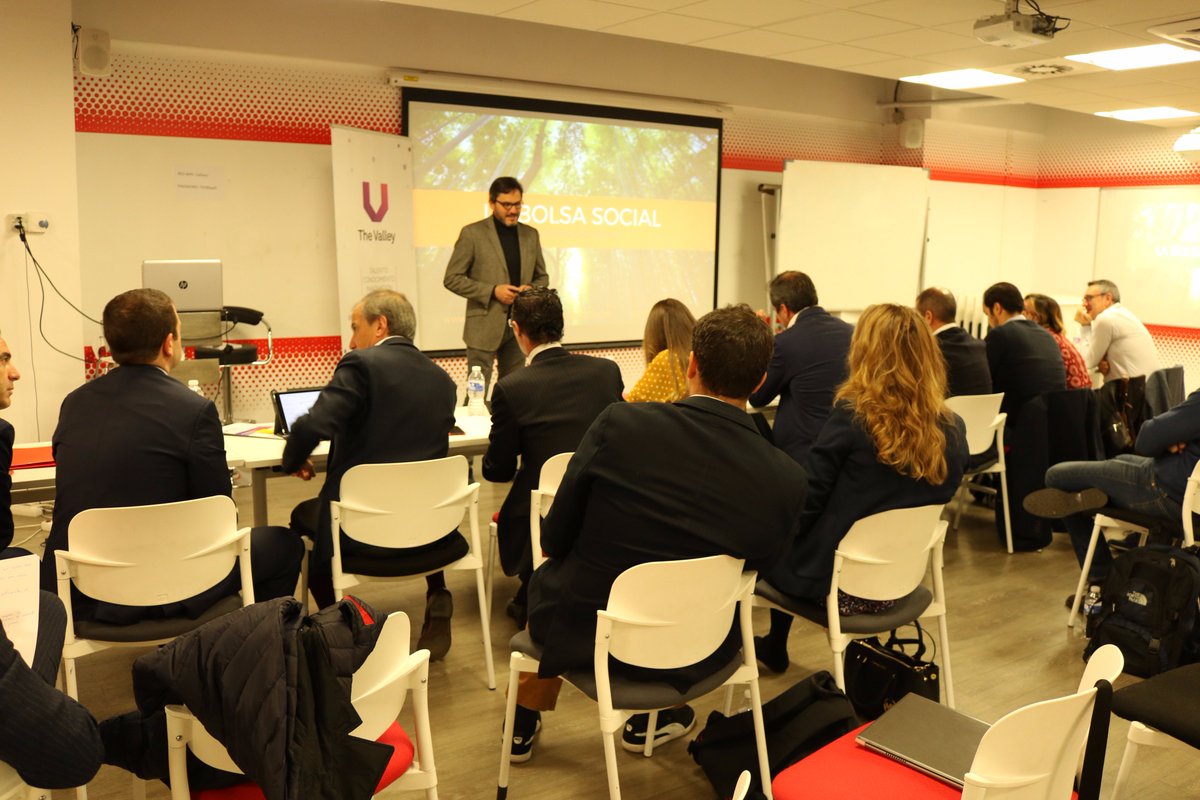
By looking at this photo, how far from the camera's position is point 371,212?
663 cm

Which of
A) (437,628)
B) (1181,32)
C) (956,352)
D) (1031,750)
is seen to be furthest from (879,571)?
(1181,32)

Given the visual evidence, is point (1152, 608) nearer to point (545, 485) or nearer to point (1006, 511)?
point (1006, 511)

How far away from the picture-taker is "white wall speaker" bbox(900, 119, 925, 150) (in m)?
9.58

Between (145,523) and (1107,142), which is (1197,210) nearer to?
(1107,142)

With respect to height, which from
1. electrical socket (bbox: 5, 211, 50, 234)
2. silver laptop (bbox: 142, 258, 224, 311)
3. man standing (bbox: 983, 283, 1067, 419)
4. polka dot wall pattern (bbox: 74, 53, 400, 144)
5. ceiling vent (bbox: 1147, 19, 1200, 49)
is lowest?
man standing (bbox: 983, 283, 1067, 419)

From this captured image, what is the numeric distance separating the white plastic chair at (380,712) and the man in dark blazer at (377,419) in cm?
136

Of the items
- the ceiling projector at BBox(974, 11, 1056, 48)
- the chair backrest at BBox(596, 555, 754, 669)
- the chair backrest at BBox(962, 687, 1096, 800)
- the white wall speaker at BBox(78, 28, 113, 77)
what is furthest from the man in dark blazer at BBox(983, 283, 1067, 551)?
the white wall speaker at BBox(78, 28, 113, 77)

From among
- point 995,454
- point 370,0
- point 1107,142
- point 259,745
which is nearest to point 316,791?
point 259,745

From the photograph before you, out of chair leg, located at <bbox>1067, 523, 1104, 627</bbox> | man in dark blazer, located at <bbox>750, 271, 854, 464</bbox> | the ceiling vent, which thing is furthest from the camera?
the ceiling vent

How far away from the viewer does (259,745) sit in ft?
5.17

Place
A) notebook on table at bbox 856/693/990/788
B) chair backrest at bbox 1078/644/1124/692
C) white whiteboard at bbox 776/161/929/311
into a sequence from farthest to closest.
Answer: white whiteboard at bbox 776/161/929/311 < notebook on table at bbox 856/693/990/788 < chair backrest at bbox 1078/644/1124/692

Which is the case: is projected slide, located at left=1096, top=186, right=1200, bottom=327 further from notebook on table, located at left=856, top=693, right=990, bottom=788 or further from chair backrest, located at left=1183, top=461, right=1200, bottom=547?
notebook on table, located at left=856, top=693, right=990, bottom=788

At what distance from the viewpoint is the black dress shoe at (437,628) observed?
12.1ft

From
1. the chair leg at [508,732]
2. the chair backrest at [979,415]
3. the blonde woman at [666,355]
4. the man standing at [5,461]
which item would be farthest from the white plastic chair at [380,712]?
the chair backrest at [979,415]
